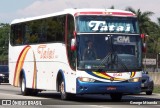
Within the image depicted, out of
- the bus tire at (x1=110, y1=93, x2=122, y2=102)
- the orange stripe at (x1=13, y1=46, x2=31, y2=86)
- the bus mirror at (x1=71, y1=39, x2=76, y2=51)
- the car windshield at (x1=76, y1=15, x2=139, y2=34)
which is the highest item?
the car windshield at (x1=76, y1=15, x2=139, y2=34)

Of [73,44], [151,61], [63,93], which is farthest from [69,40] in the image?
[151,61]

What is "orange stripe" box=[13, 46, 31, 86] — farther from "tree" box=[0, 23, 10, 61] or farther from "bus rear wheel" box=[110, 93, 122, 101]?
"tree" box=[0, 23, 10, 61]

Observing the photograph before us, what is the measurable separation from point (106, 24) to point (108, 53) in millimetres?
1253

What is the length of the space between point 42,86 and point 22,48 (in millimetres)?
3175

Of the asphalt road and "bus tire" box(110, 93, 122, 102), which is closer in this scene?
the asphalt road

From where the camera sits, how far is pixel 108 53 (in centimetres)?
2323

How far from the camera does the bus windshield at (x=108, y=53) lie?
23.1 m

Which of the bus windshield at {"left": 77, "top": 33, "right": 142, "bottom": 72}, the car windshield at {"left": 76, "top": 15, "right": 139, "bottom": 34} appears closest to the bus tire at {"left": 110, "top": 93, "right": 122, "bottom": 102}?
the bus windshield at {"left": 77, "top": 33, "right": 142, "bottom": 72}

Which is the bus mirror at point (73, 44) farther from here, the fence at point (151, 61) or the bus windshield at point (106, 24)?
the fence at point (151, 61)

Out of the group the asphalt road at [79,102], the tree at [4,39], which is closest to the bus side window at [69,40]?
the asphalt road at [79,102]

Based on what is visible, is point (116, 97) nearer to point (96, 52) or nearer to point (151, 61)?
point (96, 52)

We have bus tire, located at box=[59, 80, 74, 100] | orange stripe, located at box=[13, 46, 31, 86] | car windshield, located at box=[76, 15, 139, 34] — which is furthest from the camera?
orange stripe, located at box=[13, 46, 31, 86]

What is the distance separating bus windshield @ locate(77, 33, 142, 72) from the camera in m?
23.1

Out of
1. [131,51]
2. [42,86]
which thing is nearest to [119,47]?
[131,51]
